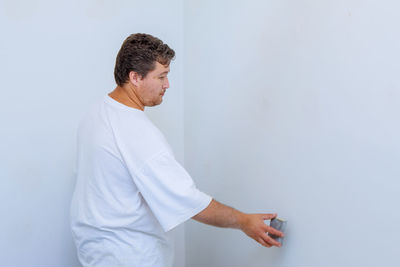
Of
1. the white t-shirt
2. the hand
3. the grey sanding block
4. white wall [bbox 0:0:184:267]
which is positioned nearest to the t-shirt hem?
the white t-shirt

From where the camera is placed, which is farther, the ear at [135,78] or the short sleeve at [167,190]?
the ear at [135,78]

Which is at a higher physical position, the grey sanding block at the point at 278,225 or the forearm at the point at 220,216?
the forearm at the point at 220,216

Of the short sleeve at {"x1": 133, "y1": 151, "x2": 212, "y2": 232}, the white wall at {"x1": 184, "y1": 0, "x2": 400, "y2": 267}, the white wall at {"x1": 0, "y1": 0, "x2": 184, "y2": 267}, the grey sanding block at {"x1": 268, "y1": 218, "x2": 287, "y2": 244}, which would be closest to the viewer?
the white wall at {"x1": 184, "y1": 0, "x2": 400, "y2": 267}

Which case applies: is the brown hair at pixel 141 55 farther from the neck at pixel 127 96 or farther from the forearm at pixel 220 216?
the forearm at pixel 220 216

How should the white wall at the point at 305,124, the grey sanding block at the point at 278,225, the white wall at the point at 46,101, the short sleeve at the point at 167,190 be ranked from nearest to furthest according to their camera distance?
the white wall at the point at 305,124
the short sleeve at the point at 167,190
the grey sanding block at the point at 278,225
the white wall at the point at 46,101

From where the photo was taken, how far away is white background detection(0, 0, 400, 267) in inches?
39.7

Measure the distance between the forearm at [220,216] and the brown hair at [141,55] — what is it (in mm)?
484

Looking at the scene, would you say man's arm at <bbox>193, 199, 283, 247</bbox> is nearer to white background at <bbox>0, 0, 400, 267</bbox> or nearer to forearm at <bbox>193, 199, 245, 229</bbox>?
forearm at <bbox>193, 199, 245, 229</bbox>

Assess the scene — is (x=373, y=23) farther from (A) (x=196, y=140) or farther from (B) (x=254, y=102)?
(A) (x=196, y=140)

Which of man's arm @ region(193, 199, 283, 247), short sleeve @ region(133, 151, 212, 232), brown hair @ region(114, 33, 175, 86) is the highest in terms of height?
brown hair @ region(114, 33, 175, 86)

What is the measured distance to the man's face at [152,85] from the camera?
4.10 ft

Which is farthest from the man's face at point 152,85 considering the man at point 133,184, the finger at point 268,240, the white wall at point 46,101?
the finger at point 268,240

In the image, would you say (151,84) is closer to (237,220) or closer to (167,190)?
(167,190)

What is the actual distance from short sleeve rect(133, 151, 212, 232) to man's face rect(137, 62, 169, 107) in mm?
239
